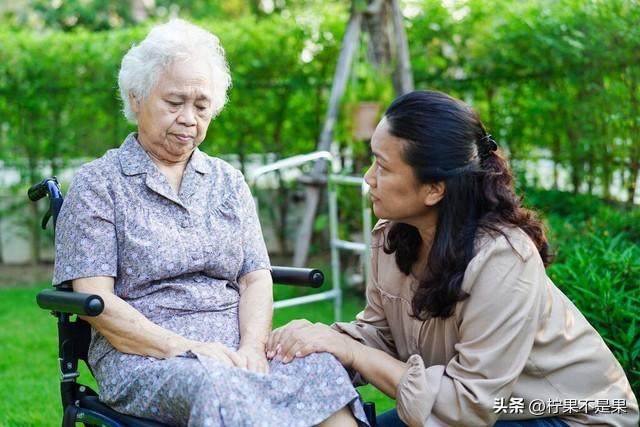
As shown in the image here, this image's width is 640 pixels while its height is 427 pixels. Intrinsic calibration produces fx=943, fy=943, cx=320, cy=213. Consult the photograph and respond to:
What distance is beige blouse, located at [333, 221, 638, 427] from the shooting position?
2.34 meters

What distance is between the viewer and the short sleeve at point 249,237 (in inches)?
114

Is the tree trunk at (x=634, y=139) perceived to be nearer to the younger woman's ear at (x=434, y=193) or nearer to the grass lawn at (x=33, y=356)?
→ the grass lawn at (x=33, y=356)

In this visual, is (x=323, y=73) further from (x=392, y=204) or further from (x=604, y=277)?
(x=392, y=204)

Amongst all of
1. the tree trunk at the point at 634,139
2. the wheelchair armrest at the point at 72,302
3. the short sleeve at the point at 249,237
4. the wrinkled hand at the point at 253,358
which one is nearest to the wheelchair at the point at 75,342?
the wheelchair armrest at the point at 72,302

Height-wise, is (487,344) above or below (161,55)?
below

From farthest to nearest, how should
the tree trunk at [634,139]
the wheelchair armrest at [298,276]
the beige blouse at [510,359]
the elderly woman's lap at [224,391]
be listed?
1. the tree trunk at [634,139]
2. the wheelchair armrest at [298,276]
3. the beige blouse at [510,359]
4. the elderly woman's lap at [224,391]

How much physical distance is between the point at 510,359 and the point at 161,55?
4.22 ft

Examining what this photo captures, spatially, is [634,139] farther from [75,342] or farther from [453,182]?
[75,342]

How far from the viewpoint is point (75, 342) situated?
2.78 metres

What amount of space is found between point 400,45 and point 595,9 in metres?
1.25

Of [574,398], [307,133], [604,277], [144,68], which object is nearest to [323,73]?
[307,133]

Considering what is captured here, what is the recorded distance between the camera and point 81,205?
8.57 ft

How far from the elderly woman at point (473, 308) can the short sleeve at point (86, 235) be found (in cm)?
58

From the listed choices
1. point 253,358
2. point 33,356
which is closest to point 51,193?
point 253,358
